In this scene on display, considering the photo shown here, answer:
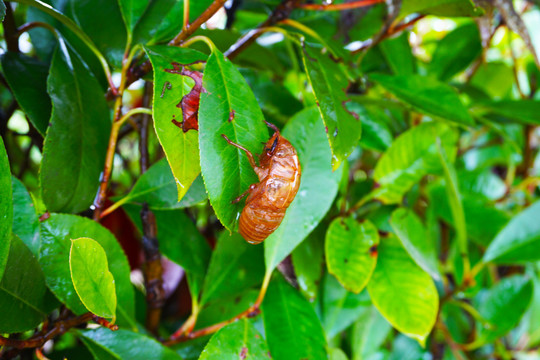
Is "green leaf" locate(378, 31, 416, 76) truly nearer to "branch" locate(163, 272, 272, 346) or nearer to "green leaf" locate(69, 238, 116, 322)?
"branch" locate(163, 272, 272, 346)

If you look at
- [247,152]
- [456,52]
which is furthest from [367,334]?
[456,52]

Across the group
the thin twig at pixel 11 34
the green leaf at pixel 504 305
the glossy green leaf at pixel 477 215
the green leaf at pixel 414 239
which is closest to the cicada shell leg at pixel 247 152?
the green leaf at pixel 414 239

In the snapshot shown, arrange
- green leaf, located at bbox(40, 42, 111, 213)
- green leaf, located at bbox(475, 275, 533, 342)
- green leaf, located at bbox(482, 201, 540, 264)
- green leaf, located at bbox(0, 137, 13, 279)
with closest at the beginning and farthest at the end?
green leaf, located at bbox(0, 137, 13, 279), green leaf, located at bbox(40, 42, 111, 213), green leaf, located at bbox(482, 201, 540, 264), green leaf, located at bbox(475, 275, 533, 342)

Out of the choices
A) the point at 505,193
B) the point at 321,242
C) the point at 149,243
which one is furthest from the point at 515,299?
the point at 149,243

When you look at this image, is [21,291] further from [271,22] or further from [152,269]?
[271,22]

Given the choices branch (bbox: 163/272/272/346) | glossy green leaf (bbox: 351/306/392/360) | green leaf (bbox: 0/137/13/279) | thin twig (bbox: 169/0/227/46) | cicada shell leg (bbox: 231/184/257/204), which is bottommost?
glossy green leaf (bbox: 351/306/392/360)

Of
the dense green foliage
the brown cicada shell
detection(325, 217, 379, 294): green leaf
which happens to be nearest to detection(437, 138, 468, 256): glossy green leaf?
the dense green foliage

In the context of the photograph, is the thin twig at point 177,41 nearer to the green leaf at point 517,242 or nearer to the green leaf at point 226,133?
the green leaf at point 226,133
